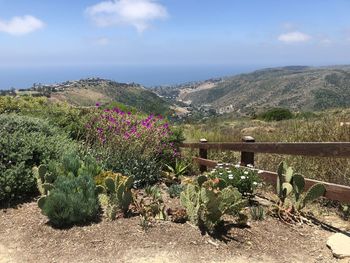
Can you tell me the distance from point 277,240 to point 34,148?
3.88 metres

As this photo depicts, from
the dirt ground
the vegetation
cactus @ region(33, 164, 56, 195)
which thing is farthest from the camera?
cactus @ region(33, 164, 56, 195)

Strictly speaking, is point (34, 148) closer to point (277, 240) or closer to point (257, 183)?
point (257, 183)

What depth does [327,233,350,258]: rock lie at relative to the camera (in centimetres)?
440

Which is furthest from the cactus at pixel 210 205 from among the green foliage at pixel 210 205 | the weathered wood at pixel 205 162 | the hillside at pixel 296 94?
the hillside at pixel 296 94

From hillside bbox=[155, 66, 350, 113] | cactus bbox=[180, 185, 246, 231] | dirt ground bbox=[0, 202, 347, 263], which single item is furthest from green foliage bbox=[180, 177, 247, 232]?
hillside bbox=[155, 66, 350, 113]

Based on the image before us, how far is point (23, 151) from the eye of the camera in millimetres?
6371

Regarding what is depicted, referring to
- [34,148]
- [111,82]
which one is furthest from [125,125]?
[111,82]

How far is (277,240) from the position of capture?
15.8 ft

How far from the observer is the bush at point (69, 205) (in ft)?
16.3

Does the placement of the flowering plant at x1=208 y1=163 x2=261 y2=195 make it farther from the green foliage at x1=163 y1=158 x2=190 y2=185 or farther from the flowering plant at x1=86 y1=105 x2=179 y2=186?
the green foliage at x1=163 y1=158 x2=190 y2=185

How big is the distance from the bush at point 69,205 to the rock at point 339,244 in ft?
9.06

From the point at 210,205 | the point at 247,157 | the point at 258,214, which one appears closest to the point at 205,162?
the point at 247,157

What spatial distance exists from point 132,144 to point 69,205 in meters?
2.64

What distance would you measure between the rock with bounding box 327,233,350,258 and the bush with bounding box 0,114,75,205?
410cm
